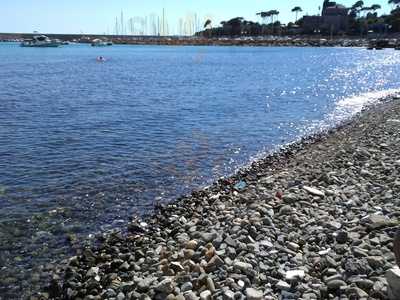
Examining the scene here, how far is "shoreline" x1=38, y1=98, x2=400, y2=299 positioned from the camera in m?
7.83

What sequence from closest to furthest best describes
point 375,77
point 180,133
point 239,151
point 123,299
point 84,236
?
1. point 123,299
2. point 84,236
3. point 239,151
4. point 180,133
5. point 375,77

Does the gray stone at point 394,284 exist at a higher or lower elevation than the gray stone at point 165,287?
higher

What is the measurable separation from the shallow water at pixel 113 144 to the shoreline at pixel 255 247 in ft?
4.98

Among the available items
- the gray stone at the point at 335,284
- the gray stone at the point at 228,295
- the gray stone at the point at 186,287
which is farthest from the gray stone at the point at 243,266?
the gray stone at the point at 335,284

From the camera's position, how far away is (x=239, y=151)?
22516 mm

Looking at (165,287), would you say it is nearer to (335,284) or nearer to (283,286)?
(283,286)

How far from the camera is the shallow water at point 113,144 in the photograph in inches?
514

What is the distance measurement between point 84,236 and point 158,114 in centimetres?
2024

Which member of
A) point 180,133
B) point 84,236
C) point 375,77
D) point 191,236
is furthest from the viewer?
point 375,77

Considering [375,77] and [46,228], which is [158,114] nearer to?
[46,228]

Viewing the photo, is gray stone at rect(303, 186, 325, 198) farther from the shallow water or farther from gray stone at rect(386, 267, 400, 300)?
gray stone at rect(386, 267, 400, 300)

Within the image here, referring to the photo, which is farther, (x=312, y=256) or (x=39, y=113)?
(x=39, y=113)

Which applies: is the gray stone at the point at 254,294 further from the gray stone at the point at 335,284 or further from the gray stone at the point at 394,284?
the gray stone at the point at 394,284

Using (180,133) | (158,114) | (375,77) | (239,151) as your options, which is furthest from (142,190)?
(375,77)
